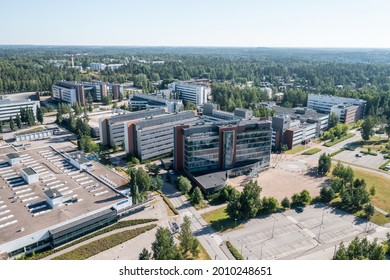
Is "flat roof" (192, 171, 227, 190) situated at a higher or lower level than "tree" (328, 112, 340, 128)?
lower

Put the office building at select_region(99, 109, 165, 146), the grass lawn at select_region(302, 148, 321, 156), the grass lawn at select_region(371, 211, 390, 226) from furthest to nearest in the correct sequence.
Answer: the office building at select_region(99, 109, 165, 146) → the grass lawn at select_region(302, 148, 321, 156) → the grass lawn at select_region(371, 211, 390, 226)


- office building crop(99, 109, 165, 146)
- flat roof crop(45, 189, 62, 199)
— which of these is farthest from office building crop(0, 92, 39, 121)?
flat roof crop(45, 189, 62, 199)

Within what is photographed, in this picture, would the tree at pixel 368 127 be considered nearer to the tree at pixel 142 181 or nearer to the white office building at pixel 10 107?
the tree at pixel 142 181

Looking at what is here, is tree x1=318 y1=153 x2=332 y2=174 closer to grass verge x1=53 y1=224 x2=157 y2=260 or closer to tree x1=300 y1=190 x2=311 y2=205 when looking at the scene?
tree x1=300 y1=190 x2=311 y2=205

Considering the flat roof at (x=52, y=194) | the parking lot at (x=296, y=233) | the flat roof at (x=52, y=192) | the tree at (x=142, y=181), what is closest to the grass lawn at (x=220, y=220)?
the parking lot at (x=296, y=233)

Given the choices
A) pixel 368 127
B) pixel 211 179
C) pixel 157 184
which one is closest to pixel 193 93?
pixel 368 127

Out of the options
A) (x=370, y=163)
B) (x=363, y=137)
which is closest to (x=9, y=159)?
(x=370, y=163)

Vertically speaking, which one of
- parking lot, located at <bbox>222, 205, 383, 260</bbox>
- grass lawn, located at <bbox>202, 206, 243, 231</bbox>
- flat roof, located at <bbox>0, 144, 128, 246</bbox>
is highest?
flat roof, located at <bbox>0, 144, 128, 246</bbox>
